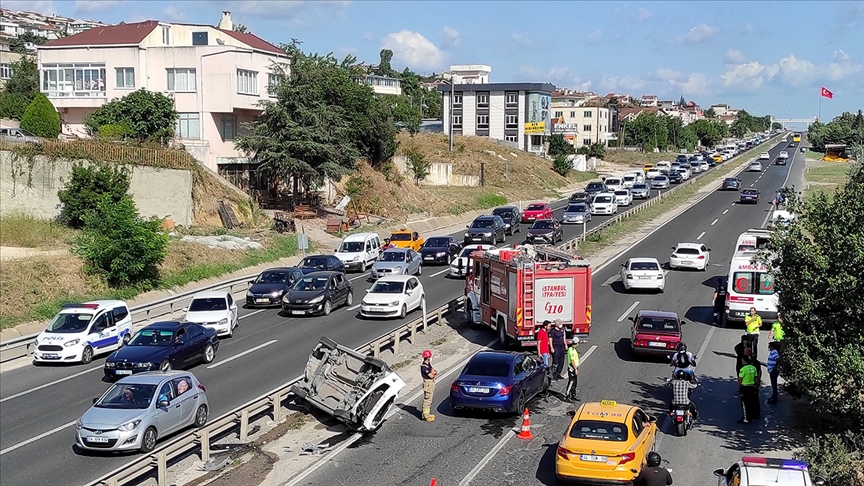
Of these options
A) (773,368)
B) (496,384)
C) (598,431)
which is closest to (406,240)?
(496,384)

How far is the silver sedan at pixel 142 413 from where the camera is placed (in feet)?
54.8

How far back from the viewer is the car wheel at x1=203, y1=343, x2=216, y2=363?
24.8m

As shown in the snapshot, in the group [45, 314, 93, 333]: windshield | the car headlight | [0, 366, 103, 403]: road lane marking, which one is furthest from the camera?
[45, 314, 93, 333]: windshield

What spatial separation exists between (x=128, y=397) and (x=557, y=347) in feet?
34.5

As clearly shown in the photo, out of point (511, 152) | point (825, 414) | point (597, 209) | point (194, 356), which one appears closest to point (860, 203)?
point (825, 414)

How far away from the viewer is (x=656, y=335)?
23.9 m

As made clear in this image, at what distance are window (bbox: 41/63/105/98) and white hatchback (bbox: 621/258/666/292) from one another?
4166cm

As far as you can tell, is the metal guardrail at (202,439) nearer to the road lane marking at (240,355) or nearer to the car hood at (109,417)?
the car hood at (109,417)

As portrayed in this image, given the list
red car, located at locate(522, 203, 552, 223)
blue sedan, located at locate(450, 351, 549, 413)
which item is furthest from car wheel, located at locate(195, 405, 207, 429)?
red car, located at locate(522, 203, 552, 223)

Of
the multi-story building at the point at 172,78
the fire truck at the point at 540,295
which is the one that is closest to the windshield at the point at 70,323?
the fire truck at the point at 540,295

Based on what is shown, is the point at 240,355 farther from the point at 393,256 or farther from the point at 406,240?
the point at 406,240

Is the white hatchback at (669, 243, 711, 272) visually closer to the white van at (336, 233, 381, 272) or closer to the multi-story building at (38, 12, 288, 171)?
the white van at (336, 233, 381, 272)

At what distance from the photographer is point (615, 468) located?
14094mm

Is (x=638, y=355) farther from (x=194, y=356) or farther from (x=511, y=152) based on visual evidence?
(x=511, y=152)
